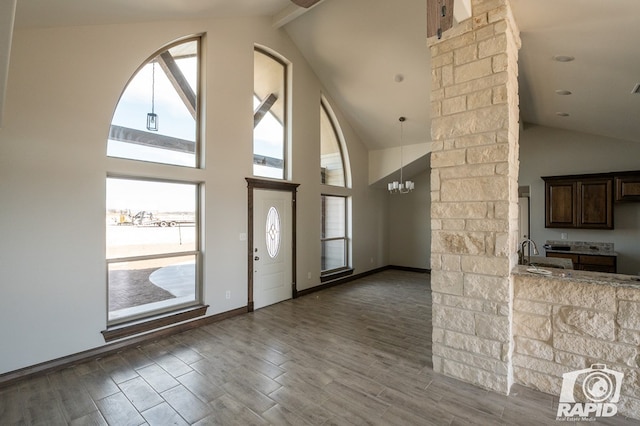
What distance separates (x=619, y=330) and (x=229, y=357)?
3.59m

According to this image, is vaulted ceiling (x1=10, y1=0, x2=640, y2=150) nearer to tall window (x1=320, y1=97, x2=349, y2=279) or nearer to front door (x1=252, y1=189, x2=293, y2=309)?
tall window (x1=320, y1=97, x2=349, y2=279)

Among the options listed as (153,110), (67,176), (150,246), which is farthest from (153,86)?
(150,246)

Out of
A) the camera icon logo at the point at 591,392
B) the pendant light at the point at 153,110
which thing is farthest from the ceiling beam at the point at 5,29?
the camera icon logo at the point at 591,392

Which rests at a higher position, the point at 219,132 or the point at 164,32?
the point at 164,32

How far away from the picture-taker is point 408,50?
4953 mm

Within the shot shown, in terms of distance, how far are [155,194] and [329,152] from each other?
4.08 metres

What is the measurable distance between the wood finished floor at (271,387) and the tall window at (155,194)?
28.5 inches

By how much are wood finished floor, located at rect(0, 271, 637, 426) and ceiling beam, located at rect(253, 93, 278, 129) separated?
3.47 m

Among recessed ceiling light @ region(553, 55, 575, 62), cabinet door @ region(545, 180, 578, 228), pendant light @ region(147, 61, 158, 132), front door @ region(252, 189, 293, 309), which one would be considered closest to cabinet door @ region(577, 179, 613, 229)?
cabinet door @ region(545, 180, 578, 228)

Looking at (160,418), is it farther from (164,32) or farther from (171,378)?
(164,32)

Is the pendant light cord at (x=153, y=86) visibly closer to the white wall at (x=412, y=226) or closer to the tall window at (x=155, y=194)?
the tall window at (x=155, y=194)

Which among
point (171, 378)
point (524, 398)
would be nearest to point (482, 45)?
point (524, 398)

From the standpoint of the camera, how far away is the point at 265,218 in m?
5.23

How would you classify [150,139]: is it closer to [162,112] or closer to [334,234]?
[162,112]
